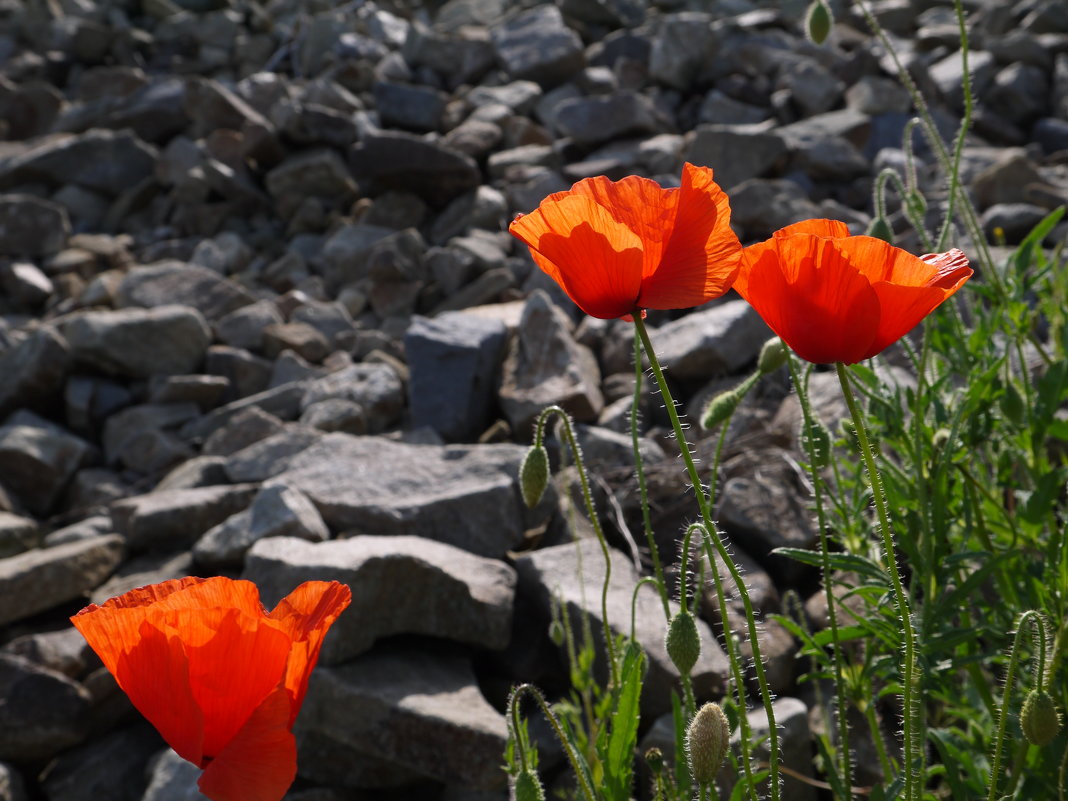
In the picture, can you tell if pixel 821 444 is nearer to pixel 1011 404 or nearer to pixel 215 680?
pixel 1011 404

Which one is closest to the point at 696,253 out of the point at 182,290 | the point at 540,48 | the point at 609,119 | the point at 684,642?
the point at 684,642

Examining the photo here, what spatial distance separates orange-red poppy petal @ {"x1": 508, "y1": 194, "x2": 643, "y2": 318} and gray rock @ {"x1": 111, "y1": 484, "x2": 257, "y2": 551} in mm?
2876

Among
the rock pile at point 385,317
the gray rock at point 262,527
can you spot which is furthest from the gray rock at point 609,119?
the gray rock at point 262,527

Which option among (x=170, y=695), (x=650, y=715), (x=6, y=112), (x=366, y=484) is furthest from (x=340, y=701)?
(x=6, y=112)

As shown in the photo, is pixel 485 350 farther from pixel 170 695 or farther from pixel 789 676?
pixel 170 695

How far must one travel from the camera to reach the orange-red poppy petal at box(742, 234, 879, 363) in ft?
3.75

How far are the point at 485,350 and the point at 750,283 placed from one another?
11.3 ft

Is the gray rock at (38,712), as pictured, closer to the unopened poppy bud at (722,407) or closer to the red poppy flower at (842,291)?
the unopened poppy bud at (722,407)

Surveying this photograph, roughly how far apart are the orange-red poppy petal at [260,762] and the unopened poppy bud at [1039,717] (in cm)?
88

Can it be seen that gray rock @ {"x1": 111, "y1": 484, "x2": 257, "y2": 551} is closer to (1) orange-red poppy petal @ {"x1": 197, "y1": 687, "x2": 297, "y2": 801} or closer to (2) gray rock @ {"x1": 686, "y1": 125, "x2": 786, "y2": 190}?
(1) orange-red poppy petal @ {"x1": 197, "y1": 687, "x2": 297, "y2": 801}

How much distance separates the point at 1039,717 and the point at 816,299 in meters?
0.60

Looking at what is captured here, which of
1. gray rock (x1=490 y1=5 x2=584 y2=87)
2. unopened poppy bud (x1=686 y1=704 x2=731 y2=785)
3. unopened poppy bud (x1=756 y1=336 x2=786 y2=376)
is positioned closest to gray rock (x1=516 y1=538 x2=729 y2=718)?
unopened poppy bud (x1=756 y1=336 x2=786 y2=376)

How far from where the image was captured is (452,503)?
11.4ft

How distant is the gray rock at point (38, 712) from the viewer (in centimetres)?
304
